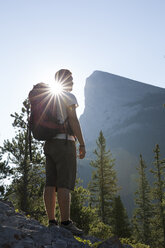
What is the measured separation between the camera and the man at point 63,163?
315 cm

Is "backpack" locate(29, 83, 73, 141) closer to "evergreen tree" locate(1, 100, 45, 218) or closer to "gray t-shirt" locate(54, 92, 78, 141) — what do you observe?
"gray t-shirt" locate(54, 92, 78, 141)

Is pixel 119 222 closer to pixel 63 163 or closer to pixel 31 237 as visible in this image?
pixel 63 163

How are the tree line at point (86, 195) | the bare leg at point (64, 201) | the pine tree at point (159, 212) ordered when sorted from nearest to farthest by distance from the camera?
the bare leg at point (64, 201)
the tree line at point (86, 195)
the pine tree at point (159, 212)

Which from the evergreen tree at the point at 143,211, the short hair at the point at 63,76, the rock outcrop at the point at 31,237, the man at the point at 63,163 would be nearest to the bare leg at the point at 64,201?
the man at the point at 63,163

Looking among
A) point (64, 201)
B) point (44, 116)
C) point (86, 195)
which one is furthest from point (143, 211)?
point (44, 116)

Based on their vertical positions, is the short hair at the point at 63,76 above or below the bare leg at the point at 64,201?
above

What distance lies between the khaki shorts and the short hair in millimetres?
Answer: 1105

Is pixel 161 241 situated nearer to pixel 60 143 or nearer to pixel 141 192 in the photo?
pixel 141 192

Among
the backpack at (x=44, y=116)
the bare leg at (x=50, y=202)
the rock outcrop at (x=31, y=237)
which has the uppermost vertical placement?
the backpack at (x=44, y=116)

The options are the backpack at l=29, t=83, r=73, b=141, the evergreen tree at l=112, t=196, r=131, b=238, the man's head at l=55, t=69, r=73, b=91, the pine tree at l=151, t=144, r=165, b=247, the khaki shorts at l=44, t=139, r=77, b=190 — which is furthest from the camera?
the pine tree at l=151, t=144, r=165, b=247

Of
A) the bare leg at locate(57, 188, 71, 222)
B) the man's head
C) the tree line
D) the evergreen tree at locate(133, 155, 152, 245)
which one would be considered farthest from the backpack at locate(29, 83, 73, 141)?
the evergreen tree at locate(133, 155, 152, 245)

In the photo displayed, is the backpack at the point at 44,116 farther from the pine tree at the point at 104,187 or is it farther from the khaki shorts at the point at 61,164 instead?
the pine tree at the point at 104,187

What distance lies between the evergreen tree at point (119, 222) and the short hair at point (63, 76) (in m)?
22.1

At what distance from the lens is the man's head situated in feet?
12.3
